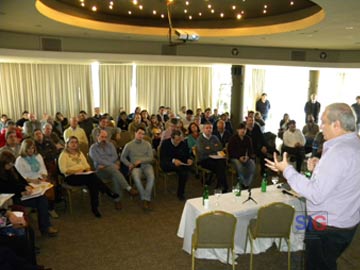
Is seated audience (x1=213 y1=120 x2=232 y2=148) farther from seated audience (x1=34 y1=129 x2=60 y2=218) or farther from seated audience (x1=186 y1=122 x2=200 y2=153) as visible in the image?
seated audience (x1=34 y1=129 x2=60 y2=218)

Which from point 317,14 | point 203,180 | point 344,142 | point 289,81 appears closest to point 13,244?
point 344,142

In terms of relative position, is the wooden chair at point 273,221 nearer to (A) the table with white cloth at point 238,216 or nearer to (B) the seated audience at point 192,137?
(A) the table with white cloth at point 238,216

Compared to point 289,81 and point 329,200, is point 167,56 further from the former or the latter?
point 329,200

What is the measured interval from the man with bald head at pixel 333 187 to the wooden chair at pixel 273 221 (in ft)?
3.88

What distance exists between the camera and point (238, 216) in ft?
12.4

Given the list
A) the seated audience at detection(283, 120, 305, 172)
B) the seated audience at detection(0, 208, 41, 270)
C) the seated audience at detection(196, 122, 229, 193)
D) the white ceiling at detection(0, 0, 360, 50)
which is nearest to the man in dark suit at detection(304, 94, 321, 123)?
the white ceiling at detection(0, 0, 360, 50)

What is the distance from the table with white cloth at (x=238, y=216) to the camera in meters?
3.80

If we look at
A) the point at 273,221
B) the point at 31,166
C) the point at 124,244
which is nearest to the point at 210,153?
the point at 124,244

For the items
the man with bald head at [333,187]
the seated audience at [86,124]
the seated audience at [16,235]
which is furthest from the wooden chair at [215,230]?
the seated audience at [86,124]

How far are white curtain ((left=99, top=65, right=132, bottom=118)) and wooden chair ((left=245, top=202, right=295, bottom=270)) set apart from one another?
851 cm

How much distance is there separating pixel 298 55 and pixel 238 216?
28.0 feet

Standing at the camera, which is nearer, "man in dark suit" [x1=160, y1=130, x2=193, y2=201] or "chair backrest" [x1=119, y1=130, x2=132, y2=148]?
"man in dark suit" [x1=160, y1=130, x2=193, y2=201]

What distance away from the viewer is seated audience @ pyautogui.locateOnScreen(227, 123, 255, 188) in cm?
616

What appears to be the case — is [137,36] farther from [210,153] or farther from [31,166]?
[31,166]
